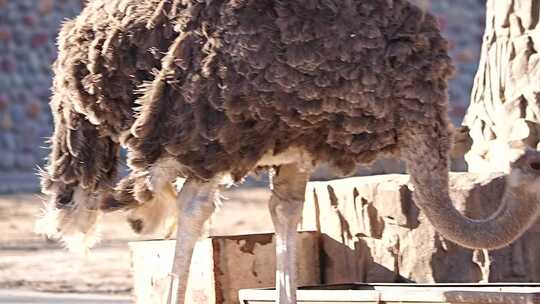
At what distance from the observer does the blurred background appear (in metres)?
10.9

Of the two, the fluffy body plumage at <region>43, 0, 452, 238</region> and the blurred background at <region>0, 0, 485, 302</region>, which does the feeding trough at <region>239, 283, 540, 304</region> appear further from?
the blurred background at <region>0, 0, 485, 302</region>

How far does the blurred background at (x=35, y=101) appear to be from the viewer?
10.9 meters

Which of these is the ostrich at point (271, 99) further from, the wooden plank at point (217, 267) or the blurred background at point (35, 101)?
the blurred background at point (35, 101)

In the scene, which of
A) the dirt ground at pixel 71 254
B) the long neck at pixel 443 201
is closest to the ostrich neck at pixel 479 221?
the long neck at pixel 443 201

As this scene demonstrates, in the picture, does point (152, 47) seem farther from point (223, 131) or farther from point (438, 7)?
point (438, 7)

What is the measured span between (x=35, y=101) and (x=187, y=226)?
848 centimetres

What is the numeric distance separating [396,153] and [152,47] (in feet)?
3.21

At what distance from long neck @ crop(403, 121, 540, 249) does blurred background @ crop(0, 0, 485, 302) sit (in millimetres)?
4979

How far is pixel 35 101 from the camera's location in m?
13.4

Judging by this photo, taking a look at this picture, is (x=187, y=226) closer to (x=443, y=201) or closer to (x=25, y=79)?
(x=443, y=201)

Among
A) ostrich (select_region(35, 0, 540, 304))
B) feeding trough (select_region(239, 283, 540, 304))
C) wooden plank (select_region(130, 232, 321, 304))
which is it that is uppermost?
ostrich (select_region(35, 0, 540, 304))

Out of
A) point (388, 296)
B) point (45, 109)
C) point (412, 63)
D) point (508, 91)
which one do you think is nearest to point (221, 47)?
point (412, 63)

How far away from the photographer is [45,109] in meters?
13.4

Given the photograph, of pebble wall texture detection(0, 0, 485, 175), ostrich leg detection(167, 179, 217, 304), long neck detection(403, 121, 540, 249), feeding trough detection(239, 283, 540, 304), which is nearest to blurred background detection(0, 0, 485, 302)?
pebble wall texture detection(0, 0, 485, 175)
